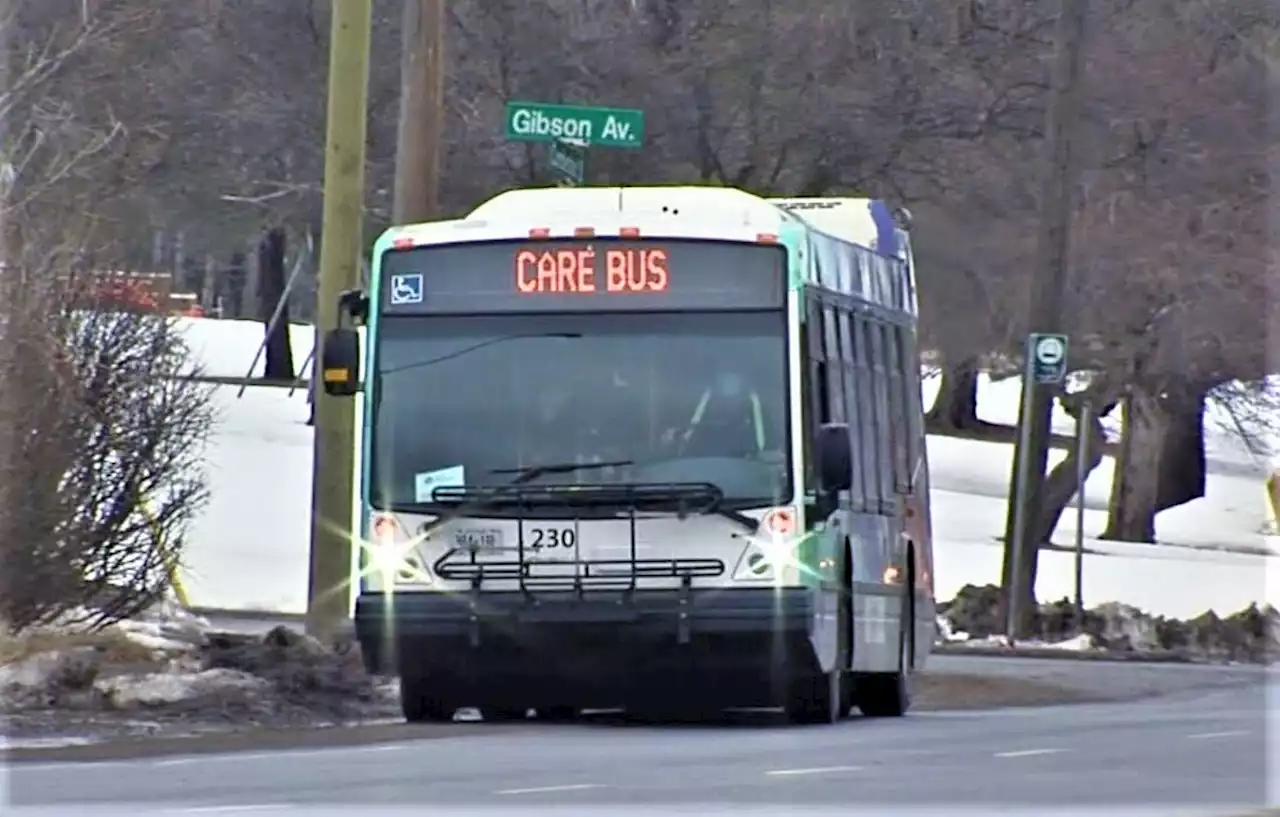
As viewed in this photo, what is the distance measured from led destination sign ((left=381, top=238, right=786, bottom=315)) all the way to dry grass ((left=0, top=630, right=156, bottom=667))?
2801mm

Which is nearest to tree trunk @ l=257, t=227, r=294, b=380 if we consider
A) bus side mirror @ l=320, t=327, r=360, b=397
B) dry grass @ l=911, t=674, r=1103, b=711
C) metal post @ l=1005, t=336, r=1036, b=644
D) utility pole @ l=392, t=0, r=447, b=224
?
metal post @ l=1005, t=336, r=1036, b=644

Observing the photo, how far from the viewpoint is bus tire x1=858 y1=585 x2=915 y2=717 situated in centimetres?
1994

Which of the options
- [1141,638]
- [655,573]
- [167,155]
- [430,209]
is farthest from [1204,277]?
[655,573]

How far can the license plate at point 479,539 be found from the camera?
1662 cm

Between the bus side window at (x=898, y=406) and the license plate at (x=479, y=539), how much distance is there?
413cm

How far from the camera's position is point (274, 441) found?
158 ft

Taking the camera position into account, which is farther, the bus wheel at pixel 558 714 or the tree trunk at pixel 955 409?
the tree trunk at pixel 955 409

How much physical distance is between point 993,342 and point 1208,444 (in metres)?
24.0

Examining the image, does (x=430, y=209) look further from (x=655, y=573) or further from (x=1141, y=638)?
(x=1141, y=638)

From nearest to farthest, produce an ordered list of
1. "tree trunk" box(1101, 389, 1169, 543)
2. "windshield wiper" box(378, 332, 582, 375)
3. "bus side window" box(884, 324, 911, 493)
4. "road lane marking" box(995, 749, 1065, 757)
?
"road lane marking" box(995, 749, 1065, 757)
"windshield wiper" box(378, 332, 582, 375)
"bus side window" box(884, 324, 911, 493)
"tree trunk" box(1101, 389, 1169, 543)

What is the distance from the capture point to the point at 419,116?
20.6 m

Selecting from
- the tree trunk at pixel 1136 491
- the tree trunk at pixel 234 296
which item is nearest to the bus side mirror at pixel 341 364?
the tree trunk at pixel 1136 491

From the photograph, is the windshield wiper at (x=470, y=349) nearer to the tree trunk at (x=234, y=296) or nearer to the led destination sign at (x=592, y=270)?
the led destination sign at (x=592, y=270)

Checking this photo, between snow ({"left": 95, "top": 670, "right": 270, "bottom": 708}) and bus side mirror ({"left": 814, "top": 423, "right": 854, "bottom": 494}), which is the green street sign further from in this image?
snow ({"left": 95, "top": 670, "right": 270, "bottom": 708})
